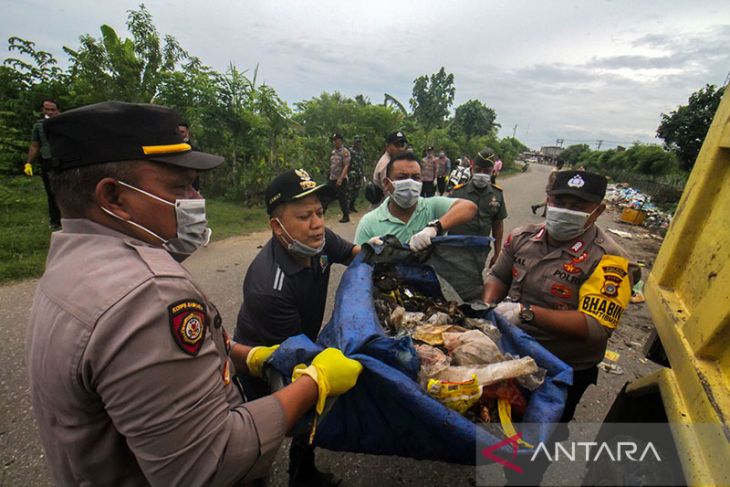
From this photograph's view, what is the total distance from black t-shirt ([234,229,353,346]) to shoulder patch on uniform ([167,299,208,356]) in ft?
2.75

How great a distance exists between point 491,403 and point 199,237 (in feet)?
4.11

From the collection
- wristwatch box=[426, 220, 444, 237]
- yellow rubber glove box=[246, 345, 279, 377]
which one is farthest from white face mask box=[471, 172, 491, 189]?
yellow rubber glove box=[246, 345, 279, 377]

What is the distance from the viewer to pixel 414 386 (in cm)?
113

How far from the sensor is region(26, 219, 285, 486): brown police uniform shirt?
2.60ft

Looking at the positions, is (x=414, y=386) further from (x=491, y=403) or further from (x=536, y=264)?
(x=536, y=264)

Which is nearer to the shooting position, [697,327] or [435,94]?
[697,327]

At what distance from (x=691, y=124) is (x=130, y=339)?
19.3 meters

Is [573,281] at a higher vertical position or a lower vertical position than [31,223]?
higher

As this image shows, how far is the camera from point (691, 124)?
13555 millimetres

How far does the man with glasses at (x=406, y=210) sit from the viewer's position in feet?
8.80

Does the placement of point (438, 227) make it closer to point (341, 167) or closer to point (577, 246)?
point (577, 246)

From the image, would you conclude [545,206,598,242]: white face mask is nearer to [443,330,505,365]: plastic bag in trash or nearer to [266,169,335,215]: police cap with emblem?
[443,330,505,365]: plastic bag in trash

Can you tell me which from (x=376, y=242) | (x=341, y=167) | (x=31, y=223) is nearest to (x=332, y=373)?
(x=376, y=242)

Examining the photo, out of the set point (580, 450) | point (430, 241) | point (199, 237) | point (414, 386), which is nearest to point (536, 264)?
point (430, 241)
